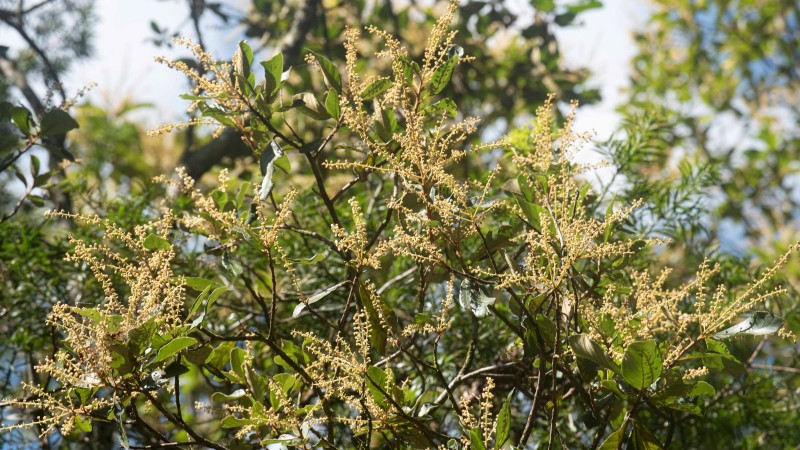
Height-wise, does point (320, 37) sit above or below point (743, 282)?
above

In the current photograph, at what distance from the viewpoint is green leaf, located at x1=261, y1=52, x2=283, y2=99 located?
1.26 meters

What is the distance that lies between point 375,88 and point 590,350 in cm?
52

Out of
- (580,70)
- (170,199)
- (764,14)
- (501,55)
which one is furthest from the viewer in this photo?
(764,14)

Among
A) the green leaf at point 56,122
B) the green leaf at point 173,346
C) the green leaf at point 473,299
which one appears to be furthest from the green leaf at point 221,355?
the green leaf at point 56,122

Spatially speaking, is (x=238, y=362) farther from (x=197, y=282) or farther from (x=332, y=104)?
(x=332, y=104)

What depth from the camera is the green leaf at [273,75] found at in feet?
4.15

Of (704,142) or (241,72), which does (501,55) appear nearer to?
(704,142)


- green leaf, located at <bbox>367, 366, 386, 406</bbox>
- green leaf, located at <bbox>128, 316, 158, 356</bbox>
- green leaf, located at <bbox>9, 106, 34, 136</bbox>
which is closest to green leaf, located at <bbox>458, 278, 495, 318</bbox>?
green leaf, located at <bbox>367, 366, 386, 406</bbox>

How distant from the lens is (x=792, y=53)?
534 cm

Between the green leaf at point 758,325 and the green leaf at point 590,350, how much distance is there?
0.61 ft

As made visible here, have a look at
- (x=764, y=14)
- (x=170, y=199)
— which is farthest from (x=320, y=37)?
(x=764, y=14)

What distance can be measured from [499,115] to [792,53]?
3.15 metres

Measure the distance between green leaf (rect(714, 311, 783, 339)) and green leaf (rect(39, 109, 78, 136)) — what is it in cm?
117

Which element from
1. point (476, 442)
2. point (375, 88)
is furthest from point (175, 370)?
point (375, 88)
